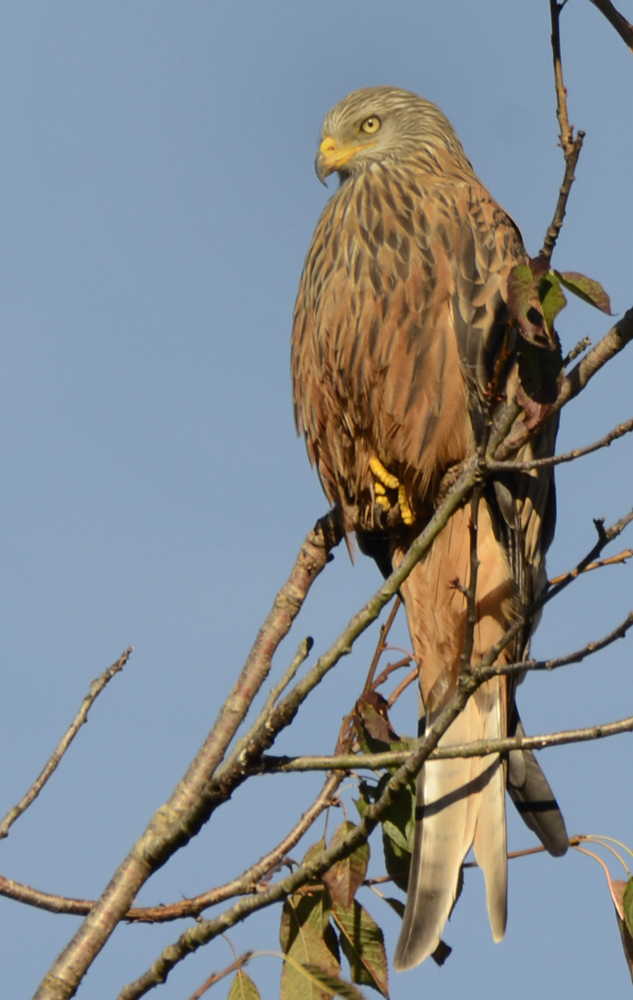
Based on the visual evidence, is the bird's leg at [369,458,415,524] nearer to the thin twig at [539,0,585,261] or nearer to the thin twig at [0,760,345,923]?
the thin twig at [0,760,345,923]

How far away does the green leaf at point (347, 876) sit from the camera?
2297 mm

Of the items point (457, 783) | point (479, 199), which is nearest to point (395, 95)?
point (479, 199)

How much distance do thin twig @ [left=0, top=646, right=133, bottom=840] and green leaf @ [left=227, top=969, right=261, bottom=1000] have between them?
53cm

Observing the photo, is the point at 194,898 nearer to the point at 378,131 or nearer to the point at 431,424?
the point at 431,424

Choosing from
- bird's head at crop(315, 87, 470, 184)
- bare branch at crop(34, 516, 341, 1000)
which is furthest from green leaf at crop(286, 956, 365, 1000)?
bird's head at crop(315, 87, 470, 184)

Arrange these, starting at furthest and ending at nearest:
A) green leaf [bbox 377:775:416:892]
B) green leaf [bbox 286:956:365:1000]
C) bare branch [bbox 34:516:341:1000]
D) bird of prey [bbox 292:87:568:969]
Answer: bird of prey [bbox 292:87:568:969] < green leaf [bbox 377:775:416:892] < green leaf [bbox 286:956:365:1000] < bare branch [bbox 34:516:341:1000]

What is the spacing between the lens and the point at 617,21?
1.91m

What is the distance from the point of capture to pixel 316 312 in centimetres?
353

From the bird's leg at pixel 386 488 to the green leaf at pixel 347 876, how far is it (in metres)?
1.37

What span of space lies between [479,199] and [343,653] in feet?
6.84

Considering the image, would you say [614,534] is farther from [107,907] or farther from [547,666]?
[107,907]

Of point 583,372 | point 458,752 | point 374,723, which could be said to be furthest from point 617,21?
point 374,723

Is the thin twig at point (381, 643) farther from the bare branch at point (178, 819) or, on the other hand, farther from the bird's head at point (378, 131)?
the bird's head at point (378, 131)

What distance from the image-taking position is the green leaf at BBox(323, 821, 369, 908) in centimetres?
230
